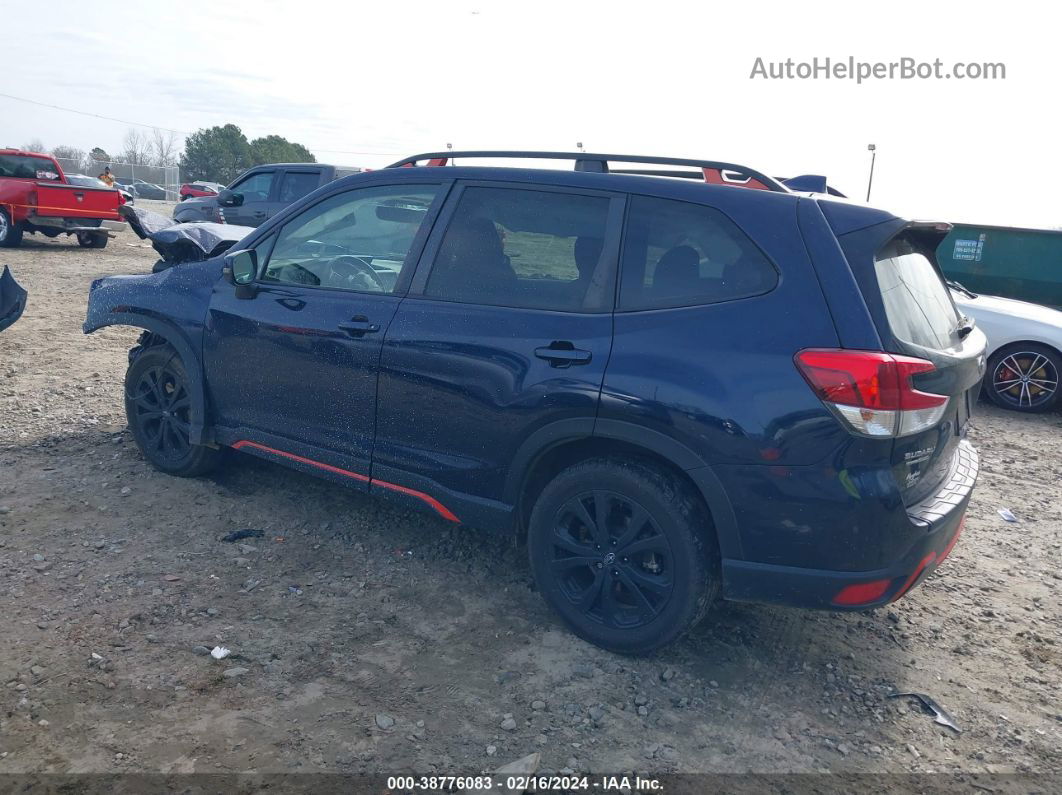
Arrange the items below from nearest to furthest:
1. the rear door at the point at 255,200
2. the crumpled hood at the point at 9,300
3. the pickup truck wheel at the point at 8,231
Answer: the crumpled hood at the point at 9,300, the rear door at the point at 255,200, the pickup truck wheel at the point at 8,231

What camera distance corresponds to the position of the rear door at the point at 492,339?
3.46m

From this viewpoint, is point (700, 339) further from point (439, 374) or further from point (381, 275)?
point (381, 275)

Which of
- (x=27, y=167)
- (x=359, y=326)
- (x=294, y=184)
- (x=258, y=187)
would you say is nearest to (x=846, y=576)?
(x=359, y=326)

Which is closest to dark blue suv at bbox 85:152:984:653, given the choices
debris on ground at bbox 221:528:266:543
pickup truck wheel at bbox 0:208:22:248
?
debris on ground at bbox 221:528:266:543

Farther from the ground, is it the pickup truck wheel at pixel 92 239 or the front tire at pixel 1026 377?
the pickup truck wheel at pixel 92 239

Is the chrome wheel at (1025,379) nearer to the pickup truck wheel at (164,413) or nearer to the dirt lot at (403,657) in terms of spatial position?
the dirt lot at (403,657)

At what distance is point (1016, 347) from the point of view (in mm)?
8344

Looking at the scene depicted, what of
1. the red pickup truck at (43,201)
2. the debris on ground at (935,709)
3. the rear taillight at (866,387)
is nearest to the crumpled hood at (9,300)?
the rear taillight at (866,387)

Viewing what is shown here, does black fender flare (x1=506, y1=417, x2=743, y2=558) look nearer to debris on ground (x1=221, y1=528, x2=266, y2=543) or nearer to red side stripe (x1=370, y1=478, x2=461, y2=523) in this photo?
red side stripe (x1=370, y1=478, x2=461, y2=523)

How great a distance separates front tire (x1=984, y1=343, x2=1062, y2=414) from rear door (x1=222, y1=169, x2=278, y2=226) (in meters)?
10.4

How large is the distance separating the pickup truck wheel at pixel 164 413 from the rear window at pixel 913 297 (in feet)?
11.9

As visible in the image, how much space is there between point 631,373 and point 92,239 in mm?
17455

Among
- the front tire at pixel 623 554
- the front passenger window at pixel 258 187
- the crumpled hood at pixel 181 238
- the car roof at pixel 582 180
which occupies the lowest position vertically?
the front tire at pixel 623 554

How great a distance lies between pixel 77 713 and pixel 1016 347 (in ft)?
27.5
